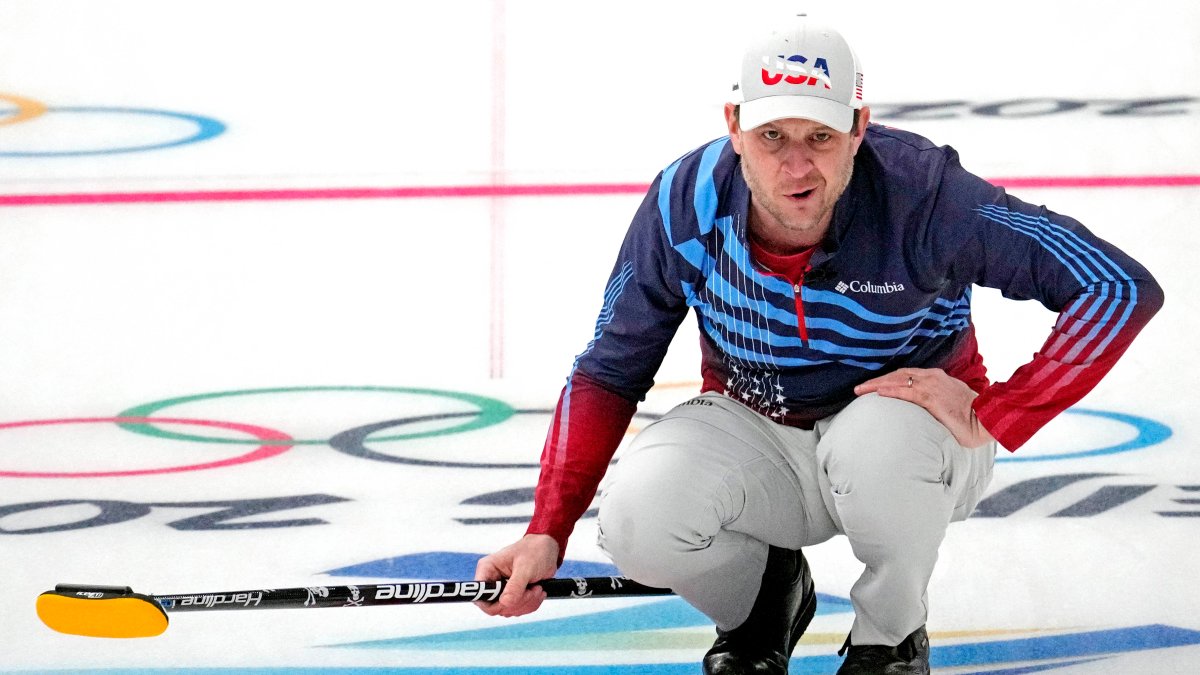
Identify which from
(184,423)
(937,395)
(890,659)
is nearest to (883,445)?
(937,395)

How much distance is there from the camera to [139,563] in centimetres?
238

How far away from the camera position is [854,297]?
1847 mm

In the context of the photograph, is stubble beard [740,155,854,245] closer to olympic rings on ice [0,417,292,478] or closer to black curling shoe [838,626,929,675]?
black curling shoe [838,626,929,675]

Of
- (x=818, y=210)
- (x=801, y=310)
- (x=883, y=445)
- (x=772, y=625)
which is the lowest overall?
(x=772, y=625)

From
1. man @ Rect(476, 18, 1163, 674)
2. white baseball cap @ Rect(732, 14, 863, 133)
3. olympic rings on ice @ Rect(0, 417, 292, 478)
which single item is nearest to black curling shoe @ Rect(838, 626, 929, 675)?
man @ Rect(476, 18, 1163, 674)

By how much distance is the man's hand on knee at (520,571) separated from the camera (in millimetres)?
1803

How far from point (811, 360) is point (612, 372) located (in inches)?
9.2

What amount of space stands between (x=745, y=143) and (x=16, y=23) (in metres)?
4.85

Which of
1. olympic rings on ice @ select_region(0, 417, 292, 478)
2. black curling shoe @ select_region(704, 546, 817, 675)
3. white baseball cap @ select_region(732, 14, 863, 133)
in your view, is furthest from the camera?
olympic rings on ice @ select_region(0, 417, 292, 478)

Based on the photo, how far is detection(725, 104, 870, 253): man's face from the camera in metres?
1.77

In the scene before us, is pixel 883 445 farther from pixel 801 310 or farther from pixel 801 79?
pixel 801 79

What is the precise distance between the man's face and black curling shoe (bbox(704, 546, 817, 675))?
1.44ft

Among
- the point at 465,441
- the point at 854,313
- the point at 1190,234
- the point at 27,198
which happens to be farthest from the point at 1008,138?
the point at 854,313

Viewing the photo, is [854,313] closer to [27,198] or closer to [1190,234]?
[1190,234]
